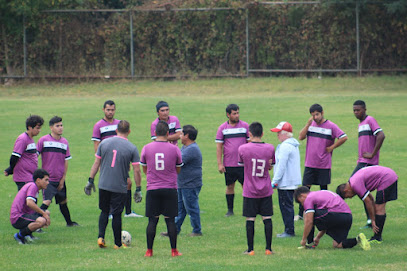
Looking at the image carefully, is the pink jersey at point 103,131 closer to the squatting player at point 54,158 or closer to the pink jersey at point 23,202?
the squatting player at point 54,158

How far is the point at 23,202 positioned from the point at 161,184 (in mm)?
2723

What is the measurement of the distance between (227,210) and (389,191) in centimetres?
390

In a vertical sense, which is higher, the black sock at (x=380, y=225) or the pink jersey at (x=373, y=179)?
the pink jersey at (x=373, y=179)

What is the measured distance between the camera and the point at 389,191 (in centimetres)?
1137

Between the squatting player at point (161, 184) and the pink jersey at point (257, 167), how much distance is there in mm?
1088

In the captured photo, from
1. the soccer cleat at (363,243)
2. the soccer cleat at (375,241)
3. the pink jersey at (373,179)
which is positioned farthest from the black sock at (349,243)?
the pink jersey at (373,179)

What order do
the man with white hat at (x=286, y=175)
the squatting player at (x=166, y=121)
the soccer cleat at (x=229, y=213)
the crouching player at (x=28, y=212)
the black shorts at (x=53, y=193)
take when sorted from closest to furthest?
the crouching player at (x=28, y=212) < the man with white hat at (x=286, y=175) < the black shorts at (x=53, y=193) < the squatting player at (x=166, y=121) < the soccer cleat at (x=229, y=213)

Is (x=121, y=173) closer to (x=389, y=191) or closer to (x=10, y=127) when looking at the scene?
(x=389, y=191)

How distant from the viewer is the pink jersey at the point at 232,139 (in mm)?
13992

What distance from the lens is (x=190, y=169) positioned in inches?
471

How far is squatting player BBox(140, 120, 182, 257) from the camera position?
10312mm

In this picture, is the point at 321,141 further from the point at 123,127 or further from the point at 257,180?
the point at 123,127

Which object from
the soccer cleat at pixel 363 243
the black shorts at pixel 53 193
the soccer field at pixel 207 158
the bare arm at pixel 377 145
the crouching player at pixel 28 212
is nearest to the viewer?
the soccer field at pixel 207 158

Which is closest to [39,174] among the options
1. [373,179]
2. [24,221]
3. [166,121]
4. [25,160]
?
[24,221]
